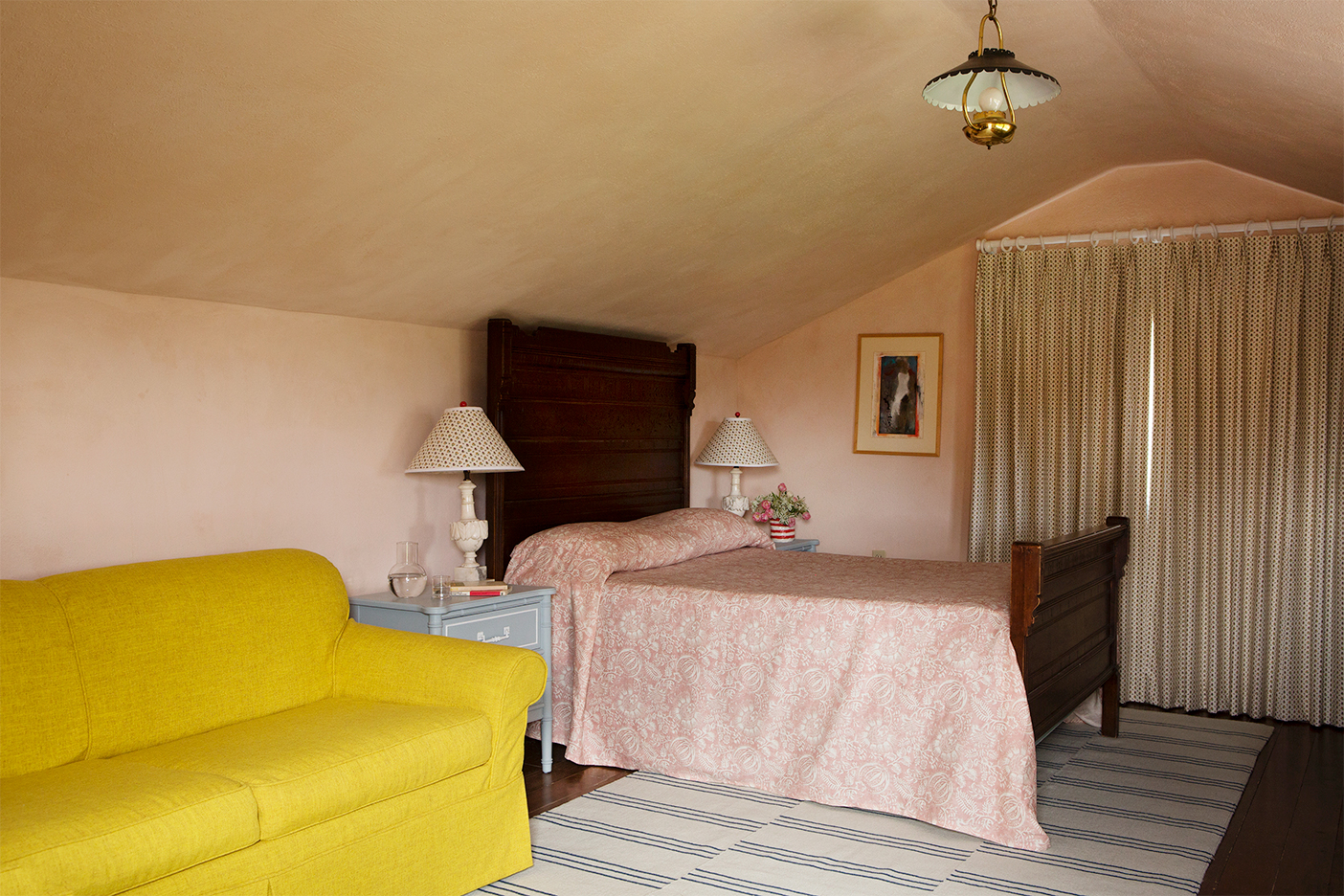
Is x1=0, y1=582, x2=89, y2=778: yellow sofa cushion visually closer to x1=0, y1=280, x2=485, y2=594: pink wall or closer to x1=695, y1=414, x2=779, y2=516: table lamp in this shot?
x1=0, y1=280, x2=485, y2=594: pink wall

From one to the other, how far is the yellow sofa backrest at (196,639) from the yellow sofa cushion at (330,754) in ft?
0.24

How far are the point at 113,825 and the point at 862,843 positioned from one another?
6.57ft

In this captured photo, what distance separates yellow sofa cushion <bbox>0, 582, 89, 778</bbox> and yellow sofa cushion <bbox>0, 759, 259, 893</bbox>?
0.21 feet

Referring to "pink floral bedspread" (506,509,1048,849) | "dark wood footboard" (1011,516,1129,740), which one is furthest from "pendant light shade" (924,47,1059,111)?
"pink floral bedspread" (506,509,1048,849)

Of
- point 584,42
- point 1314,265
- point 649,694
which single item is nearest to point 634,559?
point 649,694

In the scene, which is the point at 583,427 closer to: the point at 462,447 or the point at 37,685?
the point at 462,447

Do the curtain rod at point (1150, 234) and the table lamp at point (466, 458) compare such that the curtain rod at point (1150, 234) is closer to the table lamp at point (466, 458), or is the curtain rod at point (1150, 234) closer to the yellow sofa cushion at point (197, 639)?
the table lamp at point (466, 458)

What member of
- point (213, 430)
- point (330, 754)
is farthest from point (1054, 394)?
point (330, 754)

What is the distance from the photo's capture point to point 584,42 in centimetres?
259

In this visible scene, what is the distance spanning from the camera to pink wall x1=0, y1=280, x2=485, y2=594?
110 inches

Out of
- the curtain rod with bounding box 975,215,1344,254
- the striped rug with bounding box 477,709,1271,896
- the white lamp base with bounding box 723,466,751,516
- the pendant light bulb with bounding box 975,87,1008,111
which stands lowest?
the striped rug with bounding box 477,709,1271,896

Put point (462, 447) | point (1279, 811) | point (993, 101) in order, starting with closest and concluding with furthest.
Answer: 1. point (993, 101)
2. point (1279, 811)
3. point (462, 447)

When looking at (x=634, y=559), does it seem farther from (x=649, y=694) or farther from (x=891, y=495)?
A: (x=891, y=495)

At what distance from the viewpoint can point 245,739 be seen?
253 cm
